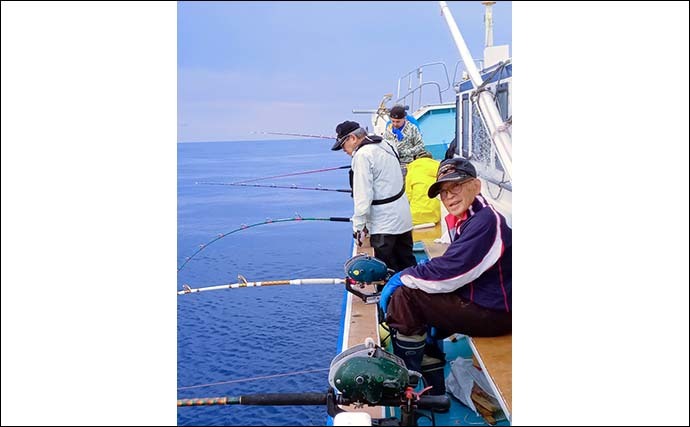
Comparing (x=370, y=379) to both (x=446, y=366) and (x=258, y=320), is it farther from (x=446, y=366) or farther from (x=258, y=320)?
(x=258, y=320)

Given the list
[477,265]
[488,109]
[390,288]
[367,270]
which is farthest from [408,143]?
[477,265]

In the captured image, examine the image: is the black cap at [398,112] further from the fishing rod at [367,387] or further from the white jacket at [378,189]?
the fishing rod at [367,387]

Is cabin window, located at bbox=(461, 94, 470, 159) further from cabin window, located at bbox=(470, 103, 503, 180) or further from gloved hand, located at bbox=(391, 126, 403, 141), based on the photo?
gloved hand, located at bbox=(391, 126, 403, 141)

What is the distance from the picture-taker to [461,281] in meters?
2.78

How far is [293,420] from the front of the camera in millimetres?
3430

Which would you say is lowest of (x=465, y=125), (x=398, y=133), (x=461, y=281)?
(x=461, y=281)

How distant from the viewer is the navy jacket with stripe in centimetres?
269

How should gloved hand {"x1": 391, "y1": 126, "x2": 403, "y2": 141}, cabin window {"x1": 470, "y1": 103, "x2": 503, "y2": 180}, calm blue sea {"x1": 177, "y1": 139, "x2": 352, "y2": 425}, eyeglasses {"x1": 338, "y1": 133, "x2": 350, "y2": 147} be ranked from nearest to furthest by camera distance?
calm blue sea {"x1": 177, "y1": 139, "x2": 352, "y2": 425}
eyeglasses {"x1": 338, "y1": 133, "x2": 350, "y2": 147}
cabin window {"x1": 470, "y1": 103, "x2": 503, "y2": 180}
gloved hand {"x1": 391, "y1": 126, "x2": 403, "y2": 141}

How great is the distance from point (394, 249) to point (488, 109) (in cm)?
182

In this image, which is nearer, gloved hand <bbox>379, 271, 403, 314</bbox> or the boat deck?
the boat deck

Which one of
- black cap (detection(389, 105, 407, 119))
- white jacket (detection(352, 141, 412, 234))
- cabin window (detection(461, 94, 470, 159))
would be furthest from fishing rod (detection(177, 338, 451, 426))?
cabin window (detection(461, 94, 470, 159))

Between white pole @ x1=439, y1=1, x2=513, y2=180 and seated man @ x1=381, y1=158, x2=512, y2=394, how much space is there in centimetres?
17
